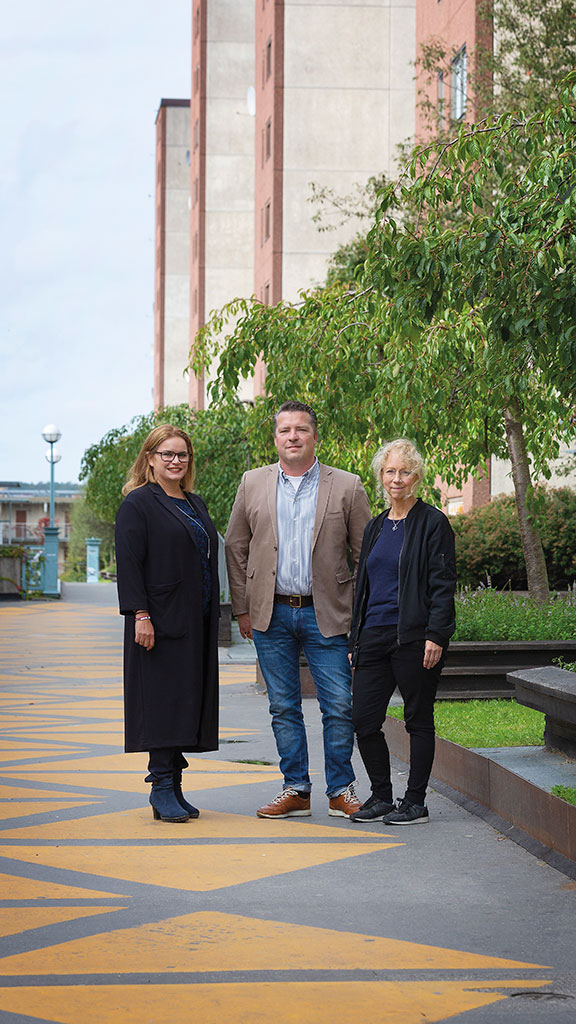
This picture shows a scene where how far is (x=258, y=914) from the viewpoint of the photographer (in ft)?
17.2

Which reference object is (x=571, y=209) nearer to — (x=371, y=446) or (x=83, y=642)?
(x=371, y=446)

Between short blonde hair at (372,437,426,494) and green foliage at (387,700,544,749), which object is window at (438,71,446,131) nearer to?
green foliage at (387,700,544,749)

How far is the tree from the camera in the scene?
8.14 m

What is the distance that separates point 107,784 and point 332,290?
28.4 feet

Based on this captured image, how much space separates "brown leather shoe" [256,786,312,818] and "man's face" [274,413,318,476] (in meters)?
1.67

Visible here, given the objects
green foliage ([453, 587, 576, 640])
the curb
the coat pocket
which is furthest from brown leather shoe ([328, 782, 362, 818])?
green foliage ([453, 587, 576, 640])

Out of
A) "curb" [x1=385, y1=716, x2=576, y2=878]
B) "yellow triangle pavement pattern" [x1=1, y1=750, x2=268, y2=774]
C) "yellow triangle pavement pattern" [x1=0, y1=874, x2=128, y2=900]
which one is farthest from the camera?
"yellow triangle pavement pattern" [x1=1, y1=750, x2=268, y2=774]

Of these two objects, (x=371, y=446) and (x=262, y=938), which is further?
(x=371, y=446)

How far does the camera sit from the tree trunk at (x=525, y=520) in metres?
15.2

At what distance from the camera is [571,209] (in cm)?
784

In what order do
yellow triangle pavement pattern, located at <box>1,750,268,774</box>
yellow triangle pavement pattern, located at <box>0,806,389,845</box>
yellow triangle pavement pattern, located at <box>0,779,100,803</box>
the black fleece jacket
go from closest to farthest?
yellow triangle pavement pattern, located at <box>0,806,389,845</box>
the black fleece jacket
yellow triangle pavement pattern, located at <box>0,779,100,803</box>
yellow triangle pavement pattern, located at <box>1,750,268,774</box>

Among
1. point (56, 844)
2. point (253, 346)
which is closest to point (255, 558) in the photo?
point (56, 844)

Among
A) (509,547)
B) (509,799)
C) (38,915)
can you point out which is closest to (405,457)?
(509,799)

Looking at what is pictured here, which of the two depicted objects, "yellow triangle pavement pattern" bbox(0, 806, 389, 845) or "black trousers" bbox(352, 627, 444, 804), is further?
"black trousers" bbox(352, 627, 444, 804)
